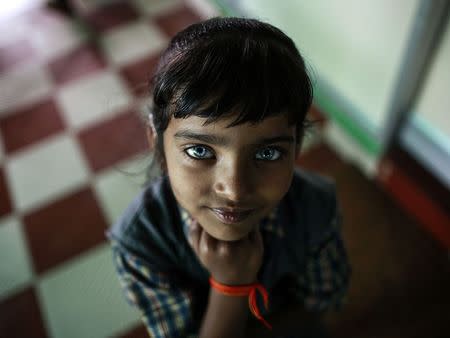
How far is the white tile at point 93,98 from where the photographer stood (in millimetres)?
1503

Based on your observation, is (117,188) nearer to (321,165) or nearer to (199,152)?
(321,165)

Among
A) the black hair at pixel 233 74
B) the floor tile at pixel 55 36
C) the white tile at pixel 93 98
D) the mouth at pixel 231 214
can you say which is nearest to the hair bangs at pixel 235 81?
the black hair at pixel 233 74

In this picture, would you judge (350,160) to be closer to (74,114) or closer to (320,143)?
(320,143)

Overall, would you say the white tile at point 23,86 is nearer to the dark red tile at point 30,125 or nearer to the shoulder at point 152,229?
the dark red tile at point 30,125

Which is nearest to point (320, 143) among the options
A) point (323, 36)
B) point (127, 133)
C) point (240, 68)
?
point (323, 36)

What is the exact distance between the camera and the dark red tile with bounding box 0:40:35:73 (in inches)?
66.9

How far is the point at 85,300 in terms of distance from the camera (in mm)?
1076

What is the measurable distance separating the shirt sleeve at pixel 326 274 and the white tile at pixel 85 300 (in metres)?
0.59

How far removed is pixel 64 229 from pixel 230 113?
104 centimetres

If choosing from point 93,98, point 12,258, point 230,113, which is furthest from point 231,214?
point 93,98

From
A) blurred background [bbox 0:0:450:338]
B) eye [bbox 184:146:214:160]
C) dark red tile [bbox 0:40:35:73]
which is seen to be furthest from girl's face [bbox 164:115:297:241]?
dark red tile [bbox 0:40:35:73]

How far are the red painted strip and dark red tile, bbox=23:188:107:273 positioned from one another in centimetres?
100

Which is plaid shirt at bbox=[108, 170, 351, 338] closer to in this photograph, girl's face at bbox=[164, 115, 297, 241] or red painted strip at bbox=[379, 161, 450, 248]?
girl's face at bbox=[164, 115, 297, 241]

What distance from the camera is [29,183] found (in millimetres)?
1325
